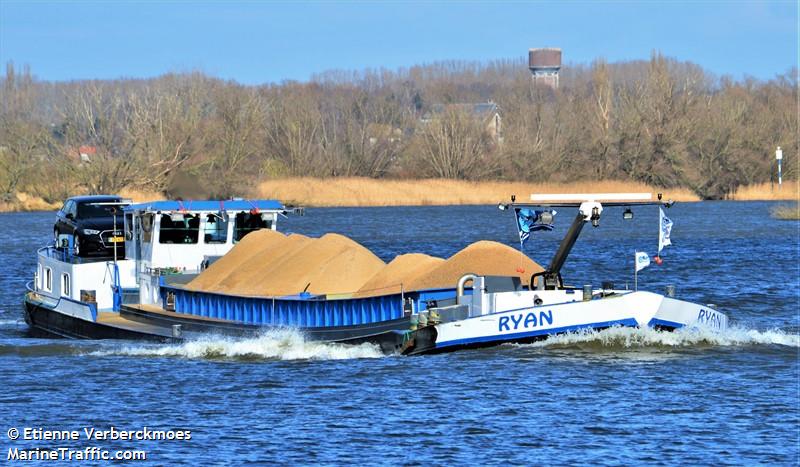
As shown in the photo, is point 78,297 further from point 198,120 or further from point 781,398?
point 198,120

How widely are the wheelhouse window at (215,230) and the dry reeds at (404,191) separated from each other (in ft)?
225

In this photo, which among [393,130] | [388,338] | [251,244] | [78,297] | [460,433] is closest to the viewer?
[460,433]

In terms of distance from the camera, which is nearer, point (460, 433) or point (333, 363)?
point (460, 433)

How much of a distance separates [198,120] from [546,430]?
9900 centimetres

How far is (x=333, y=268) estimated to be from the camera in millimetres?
35688

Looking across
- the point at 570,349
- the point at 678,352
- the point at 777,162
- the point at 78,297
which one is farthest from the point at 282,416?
the point at 777,162

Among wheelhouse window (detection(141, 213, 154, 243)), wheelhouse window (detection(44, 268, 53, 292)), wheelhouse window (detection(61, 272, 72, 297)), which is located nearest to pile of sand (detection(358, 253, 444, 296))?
wheelhouse window (detection(141, 213, 154, 243))

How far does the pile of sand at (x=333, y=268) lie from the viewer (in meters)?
33.5

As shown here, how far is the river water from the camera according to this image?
2333 centimetres

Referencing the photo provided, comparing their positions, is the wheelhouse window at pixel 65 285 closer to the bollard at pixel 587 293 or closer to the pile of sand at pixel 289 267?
the pile of sand at pixel 289 267

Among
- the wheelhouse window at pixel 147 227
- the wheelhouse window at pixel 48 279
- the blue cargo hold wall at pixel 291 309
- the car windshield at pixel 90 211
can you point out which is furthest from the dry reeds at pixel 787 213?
the blue cargo hold wall at pixel 291 309

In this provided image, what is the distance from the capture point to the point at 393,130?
147500mm

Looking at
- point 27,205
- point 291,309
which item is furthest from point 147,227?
point 27,205

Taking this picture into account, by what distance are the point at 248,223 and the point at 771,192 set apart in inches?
3367
